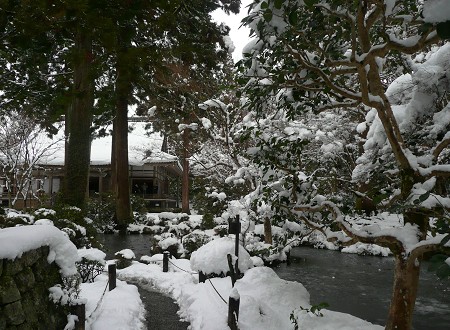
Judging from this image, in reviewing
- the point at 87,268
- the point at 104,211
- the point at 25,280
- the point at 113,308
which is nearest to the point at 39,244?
the point at 25,280

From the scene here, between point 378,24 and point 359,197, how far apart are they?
2.47 m

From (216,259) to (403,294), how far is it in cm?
444

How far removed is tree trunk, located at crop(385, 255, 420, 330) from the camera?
3832mm

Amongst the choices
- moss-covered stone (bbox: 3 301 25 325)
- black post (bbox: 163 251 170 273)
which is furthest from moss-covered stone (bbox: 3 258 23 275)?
black post (bbox: 163 251 170 273)

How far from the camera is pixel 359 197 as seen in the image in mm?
4566

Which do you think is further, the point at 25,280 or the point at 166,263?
the point at 166,263

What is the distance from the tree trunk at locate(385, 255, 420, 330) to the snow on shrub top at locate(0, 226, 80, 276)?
12.6ft

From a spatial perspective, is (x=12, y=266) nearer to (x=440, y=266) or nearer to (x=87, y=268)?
(x=440, y=266)

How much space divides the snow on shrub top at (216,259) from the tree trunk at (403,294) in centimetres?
399

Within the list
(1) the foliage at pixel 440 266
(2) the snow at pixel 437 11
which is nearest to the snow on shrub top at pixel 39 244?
(1) the foliage at pixel 440 266

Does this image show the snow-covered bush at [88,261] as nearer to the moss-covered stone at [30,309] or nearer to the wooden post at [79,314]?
the wooden post at [79,314]

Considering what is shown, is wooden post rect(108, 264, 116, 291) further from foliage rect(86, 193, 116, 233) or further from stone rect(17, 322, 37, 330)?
foliage rect(86, 193, 116, 233)

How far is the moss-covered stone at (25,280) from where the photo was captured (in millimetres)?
3514

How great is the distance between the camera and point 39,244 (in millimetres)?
3900
